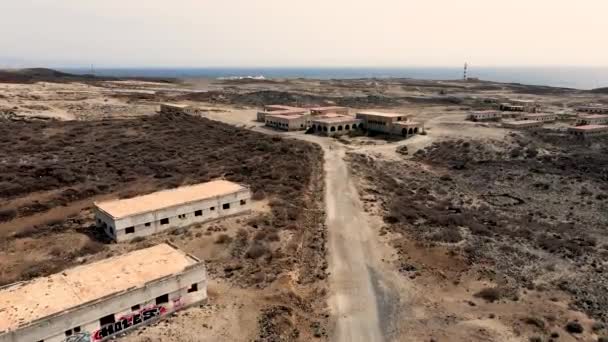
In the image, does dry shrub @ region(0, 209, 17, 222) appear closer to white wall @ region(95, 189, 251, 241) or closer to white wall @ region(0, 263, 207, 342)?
white wall @ region(95, 189, 251, 241)

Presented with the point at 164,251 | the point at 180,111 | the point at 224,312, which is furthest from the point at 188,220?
the point at 180,111

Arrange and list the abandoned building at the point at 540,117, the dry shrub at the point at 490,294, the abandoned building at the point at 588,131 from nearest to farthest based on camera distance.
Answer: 1. the dry shrub at the point at 490,294
2. the abandoned building at the point at 588,131
3. the abandoned building at the point at 540,117

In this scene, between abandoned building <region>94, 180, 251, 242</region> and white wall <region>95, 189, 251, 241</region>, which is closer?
white wall <region>95, 189, 251, 241</region>

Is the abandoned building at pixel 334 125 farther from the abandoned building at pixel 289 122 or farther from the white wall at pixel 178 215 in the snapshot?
the white wall at pixel 178 215

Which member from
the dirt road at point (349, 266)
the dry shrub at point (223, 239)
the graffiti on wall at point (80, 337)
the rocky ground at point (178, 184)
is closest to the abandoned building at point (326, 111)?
the rocky ground at point (178, 184)

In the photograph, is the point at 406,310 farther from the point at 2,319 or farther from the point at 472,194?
the point at 472,194

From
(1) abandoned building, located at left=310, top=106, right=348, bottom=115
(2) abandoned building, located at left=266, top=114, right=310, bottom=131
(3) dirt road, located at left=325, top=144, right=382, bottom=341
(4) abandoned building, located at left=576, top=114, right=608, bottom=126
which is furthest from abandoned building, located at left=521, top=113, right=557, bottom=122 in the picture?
(3) dirt road, located at left=325, top=144, right=382, bottom=341
